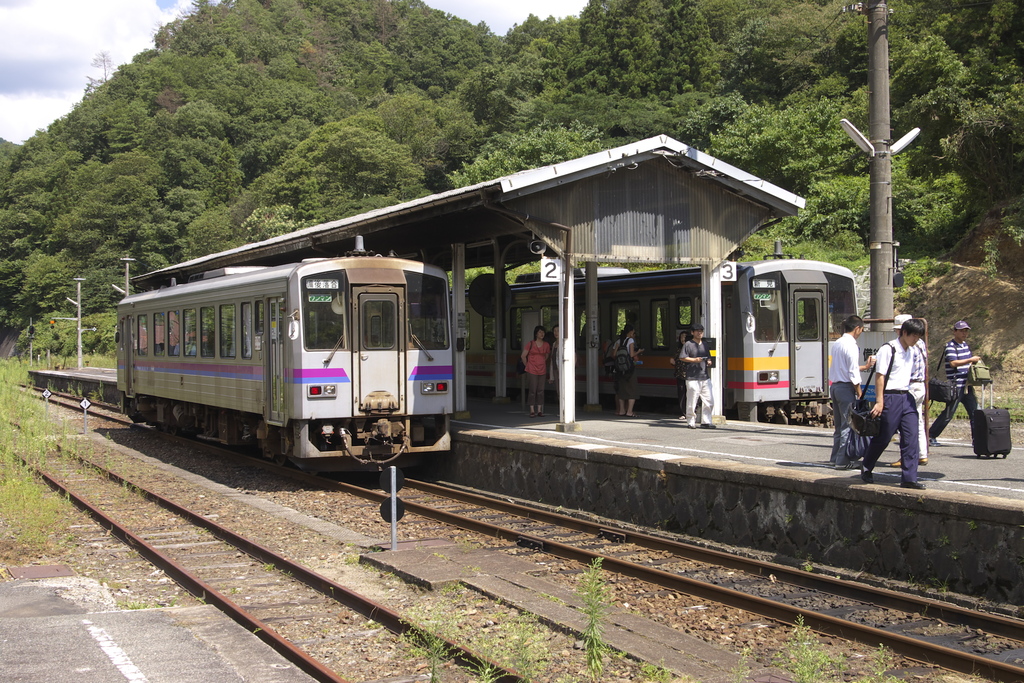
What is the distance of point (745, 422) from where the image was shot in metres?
16.6

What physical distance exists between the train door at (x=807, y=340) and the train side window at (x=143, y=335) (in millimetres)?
12827

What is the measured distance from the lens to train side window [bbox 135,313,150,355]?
20.4m

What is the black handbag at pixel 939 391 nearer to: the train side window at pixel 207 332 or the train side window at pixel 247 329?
the train side window at pixel 247 329

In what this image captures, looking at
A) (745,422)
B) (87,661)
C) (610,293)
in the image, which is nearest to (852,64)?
(610,293)

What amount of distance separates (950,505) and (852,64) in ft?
152

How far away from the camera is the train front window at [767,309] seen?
57.2 feet

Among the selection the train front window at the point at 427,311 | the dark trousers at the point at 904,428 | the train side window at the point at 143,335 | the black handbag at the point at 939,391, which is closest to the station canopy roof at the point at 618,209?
the train front window at the point at 427,311

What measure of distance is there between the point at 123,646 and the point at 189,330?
471 inches

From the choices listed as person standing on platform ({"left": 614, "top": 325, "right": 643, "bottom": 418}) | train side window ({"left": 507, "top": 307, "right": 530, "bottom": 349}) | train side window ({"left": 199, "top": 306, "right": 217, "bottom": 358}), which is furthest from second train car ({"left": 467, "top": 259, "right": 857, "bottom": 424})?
train side window ({"left": 199, "top": 306, "right": 217, "bottom": 358})

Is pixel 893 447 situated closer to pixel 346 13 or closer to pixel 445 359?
pixel 445 359

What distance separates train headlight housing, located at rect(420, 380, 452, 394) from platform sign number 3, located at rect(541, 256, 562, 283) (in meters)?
2.12

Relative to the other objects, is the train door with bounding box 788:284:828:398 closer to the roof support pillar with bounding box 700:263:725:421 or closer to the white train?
the roof support pillar with bounding box 700:263:725:421

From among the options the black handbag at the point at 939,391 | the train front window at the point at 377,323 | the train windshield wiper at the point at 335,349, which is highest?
the train front window at the point at 377,323

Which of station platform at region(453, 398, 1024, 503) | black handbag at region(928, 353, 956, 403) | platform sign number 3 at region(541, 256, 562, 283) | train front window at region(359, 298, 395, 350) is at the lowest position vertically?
station platform at region(453, 398, 1024, 503)
